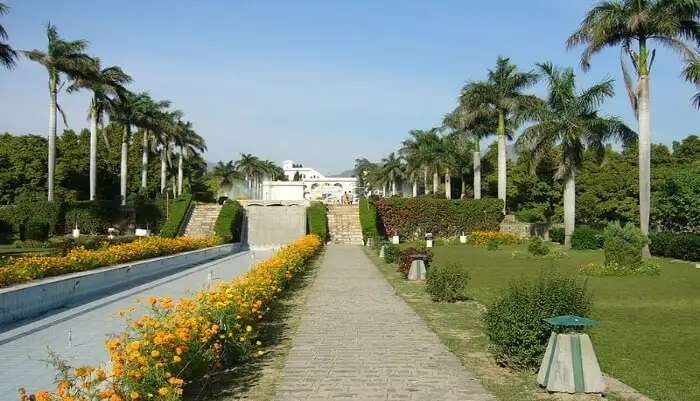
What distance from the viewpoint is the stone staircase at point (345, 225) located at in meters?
37.0

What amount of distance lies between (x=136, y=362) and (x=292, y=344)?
3.73 m

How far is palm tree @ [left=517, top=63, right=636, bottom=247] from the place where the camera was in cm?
2917

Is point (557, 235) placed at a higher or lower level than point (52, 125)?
lower

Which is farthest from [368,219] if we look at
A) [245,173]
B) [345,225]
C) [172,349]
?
[245,173]

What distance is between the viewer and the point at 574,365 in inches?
213

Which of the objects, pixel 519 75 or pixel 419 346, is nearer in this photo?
pixel 419 346

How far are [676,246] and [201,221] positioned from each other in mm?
25752

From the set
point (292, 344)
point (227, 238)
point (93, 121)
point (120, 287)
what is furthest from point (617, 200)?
point (292, 344)

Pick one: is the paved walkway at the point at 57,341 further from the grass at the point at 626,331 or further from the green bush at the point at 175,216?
the green bush at the point at 175,216

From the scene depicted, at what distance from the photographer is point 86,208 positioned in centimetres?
3622

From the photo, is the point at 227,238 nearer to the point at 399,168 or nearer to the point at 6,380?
the point at 6,380

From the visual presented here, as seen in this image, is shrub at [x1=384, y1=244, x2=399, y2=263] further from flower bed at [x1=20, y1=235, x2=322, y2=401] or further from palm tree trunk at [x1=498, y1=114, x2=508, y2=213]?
palm tree trunk at [x1=498, y1=114, x2=508, y2=213]

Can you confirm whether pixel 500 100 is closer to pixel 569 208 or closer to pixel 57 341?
pixel 569 208

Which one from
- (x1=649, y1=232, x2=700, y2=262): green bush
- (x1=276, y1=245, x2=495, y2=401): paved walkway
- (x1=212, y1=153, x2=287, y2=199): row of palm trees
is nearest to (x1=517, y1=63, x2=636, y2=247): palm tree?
(x1=649, y1=232, x2=700, y2=262): green bush
